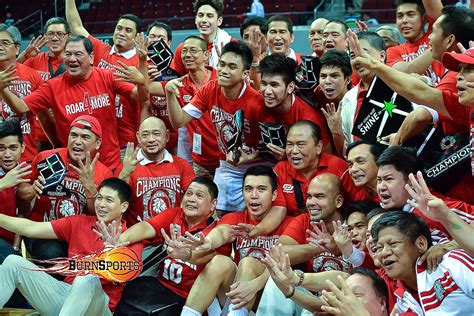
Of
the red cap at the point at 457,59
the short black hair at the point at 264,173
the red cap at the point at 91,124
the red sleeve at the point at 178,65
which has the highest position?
the red sleeve at the point at 178,65

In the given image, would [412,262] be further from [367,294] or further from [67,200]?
[67,200]

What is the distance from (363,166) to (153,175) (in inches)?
68.2

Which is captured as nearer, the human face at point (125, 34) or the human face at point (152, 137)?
the human face at point (152, 137)

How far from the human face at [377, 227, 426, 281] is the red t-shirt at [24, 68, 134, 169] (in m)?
3.02

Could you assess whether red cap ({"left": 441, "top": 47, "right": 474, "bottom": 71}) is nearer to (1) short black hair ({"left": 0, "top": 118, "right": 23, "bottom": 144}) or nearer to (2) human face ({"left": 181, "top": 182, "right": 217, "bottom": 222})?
(2) human face ({"left": 181, "top": 182, "right": 217, "bottom": 222})

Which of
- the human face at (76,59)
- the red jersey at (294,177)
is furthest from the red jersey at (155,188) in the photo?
the human face at (76,59)

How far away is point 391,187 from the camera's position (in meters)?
4.67

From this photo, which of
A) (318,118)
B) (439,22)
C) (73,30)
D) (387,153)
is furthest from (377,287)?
(73,30)

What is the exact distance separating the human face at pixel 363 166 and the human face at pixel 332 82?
0.86m

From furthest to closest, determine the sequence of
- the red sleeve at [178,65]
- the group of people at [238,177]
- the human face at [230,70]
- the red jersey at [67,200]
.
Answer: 1. the red sleeve at [178,65]
2. the red jersey at [67,200]
3. the human face at [230,70]
4. the group of people at [238,177]

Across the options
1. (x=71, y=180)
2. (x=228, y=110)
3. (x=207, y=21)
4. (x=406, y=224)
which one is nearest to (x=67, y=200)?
(x=71, y=180)

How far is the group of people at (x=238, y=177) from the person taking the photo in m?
4.60

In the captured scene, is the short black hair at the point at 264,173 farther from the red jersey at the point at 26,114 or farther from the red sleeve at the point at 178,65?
the red jersey at the point at 26,114

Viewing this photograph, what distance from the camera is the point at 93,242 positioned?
5938 millimetres
